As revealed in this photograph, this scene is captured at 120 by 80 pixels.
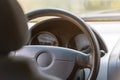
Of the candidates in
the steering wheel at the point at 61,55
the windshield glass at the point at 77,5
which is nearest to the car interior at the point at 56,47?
the steering wheel at the point at 61,55

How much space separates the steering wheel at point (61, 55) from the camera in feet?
7.10

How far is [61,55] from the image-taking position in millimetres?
2223

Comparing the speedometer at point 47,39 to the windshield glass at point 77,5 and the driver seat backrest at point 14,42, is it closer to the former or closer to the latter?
the windshield glass at point 77,5

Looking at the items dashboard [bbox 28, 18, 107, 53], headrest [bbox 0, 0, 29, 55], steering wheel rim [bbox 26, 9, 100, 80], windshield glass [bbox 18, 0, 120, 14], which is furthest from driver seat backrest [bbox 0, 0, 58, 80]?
windshield glass [bbox 18, 0, 120, 14]

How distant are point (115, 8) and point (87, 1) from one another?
0.27 meters

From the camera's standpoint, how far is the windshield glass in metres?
3.21

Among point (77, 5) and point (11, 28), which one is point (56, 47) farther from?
point (77, 5)

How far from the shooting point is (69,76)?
7.29ft

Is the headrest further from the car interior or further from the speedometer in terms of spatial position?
the speedometer

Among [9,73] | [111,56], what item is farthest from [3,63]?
[111,56]

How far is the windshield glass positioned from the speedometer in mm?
669

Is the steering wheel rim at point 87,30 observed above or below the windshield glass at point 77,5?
below

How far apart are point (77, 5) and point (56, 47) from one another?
1.12 m

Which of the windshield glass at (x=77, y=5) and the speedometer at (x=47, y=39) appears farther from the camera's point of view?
the windshield glass at (x=77, y=5)
